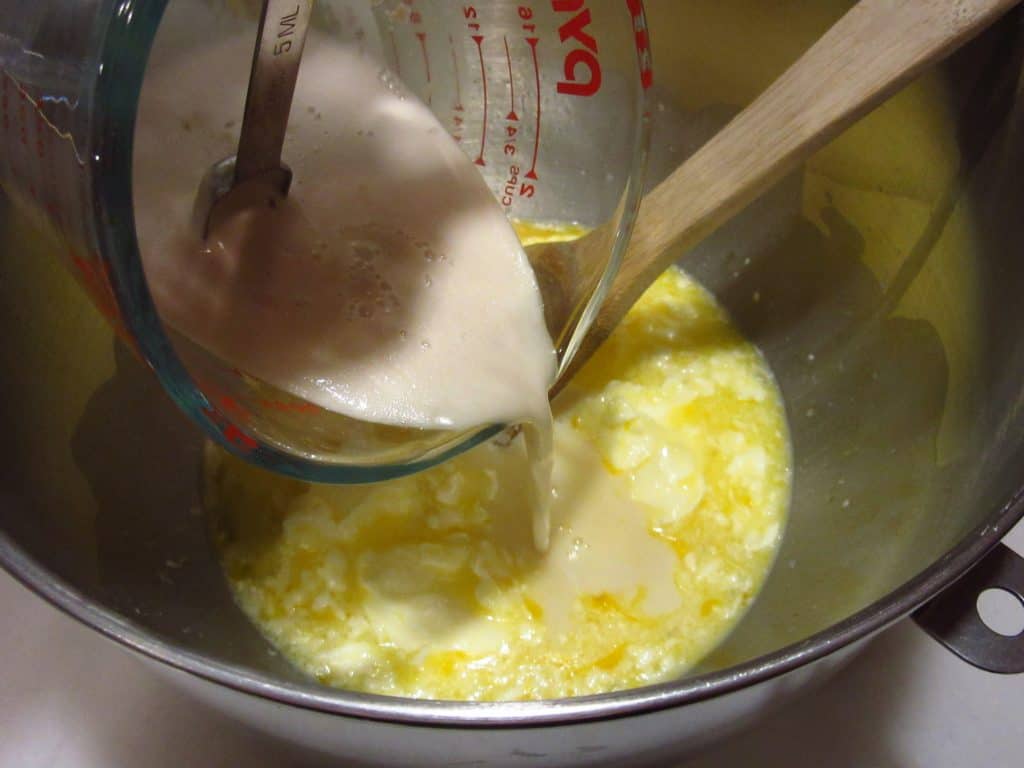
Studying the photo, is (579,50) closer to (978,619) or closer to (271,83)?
(271,83)

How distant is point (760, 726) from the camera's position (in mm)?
1024

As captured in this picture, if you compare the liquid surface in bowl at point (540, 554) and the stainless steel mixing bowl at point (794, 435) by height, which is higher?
the stainless steel mixing bowl at point (794, 435)

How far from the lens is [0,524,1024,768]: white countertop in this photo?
3.46 ft

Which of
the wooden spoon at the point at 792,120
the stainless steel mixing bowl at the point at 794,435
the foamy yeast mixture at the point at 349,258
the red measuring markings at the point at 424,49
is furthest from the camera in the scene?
the red measuring markings at the point at 424,49

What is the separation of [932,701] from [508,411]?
0.60 m

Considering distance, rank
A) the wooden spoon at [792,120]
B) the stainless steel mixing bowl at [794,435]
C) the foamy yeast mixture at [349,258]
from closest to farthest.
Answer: the stainless steel mixing bowl at [794,435] → the foamy yeast mixture at [349,258] → the wooden spoon at [792,120]

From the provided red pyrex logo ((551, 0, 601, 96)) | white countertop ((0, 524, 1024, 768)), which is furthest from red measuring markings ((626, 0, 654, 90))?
white countertop ((0, 524, 1024, 768))

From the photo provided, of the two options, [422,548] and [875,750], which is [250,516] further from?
[875,750]

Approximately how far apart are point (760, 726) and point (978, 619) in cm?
25

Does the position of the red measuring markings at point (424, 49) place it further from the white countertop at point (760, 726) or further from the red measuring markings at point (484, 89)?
the white countertop at point (760, 726)

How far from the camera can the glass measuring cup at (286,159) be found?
0.61m

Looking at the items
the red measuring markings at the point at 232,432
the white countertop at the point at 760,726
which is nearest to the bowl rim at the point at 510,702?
the red measuring markings at the point at 232,432

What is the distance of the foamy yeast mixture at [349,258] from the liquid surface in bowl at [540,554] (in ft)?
0.76

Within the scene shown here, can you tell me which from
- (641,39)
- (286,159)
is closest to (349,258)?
(286,159)
